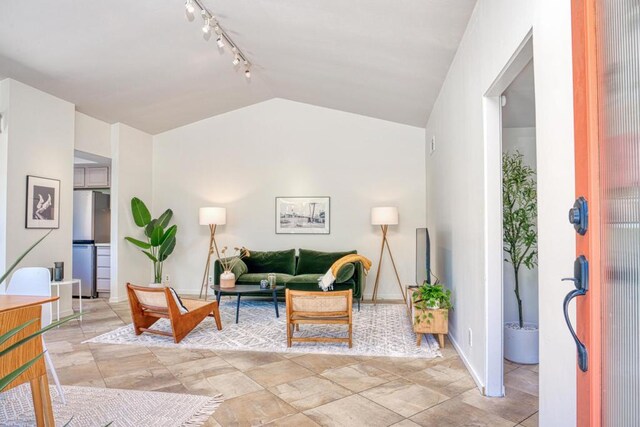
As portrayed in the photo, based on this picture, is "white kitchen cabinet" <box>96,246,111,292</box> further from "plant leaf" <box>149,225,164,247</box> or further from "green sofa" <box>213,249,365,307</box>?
"green sofa" <box>213,249,365,307</box>

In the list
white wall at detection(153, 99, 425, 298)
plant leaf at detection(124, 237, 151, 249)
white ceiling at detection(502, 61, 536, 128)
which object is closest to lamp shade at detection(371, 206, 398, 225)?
white wall at detection(153, 99, 425, 298)

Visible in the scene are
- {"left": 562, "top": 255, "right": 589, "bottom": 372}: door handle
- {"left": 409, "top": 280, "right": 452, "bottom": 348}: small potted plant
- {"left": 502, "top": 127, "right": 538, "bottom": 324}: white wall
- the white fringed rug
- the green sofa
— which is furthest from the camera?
the green sofa

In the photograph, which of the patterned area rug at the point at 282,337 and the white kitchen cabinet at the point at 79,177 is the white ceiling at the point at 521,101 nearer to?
the patterned area rug at the point at 282,337

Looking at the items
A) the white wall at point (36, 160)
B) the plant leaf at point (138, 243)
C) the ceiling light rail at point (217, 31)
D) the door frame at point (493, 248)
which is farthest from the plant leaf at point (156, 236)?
the door frame at point (493, 248)

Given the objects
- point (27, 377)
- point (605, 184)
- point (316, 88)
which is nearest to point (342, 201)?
point (316, 88)

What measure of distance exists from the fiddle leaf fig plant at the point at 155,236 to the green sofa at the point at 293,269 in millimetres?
1285

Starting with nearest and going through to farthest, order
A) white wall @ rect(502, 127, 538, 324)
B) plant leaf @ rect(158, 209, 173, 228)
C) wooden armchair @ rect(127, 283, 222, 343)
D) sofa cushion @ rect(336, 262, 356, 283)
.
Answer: wooden armchair @ rect(127, 283, 222, 343), white wall @ rect(502, 127, 538, 324), sofa cushion @ rect(336, 262, 356, 283), plant leaf @ rect(158, 209, 173, 228)

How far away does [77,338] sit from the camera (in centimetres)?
402

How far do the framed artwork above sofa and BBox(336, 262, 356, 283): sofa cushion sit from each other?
1374mm

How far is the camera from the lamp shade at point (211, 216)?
622cm

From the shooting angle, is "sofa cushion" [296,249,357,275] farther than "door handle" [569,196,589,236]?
Yes

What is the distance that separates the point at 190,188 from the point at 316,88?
9.92 ft

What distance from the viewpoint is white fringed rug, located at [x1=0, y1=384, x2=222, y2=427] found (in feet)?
7.38

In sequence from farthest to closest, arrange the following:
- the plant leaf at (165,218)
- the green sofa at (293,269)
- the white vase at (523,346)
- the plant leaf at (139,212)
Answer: the plant leaf at (165,218), the plant leaf at (139,212), the green sofa at (293,269), the white vase at (523,346)
